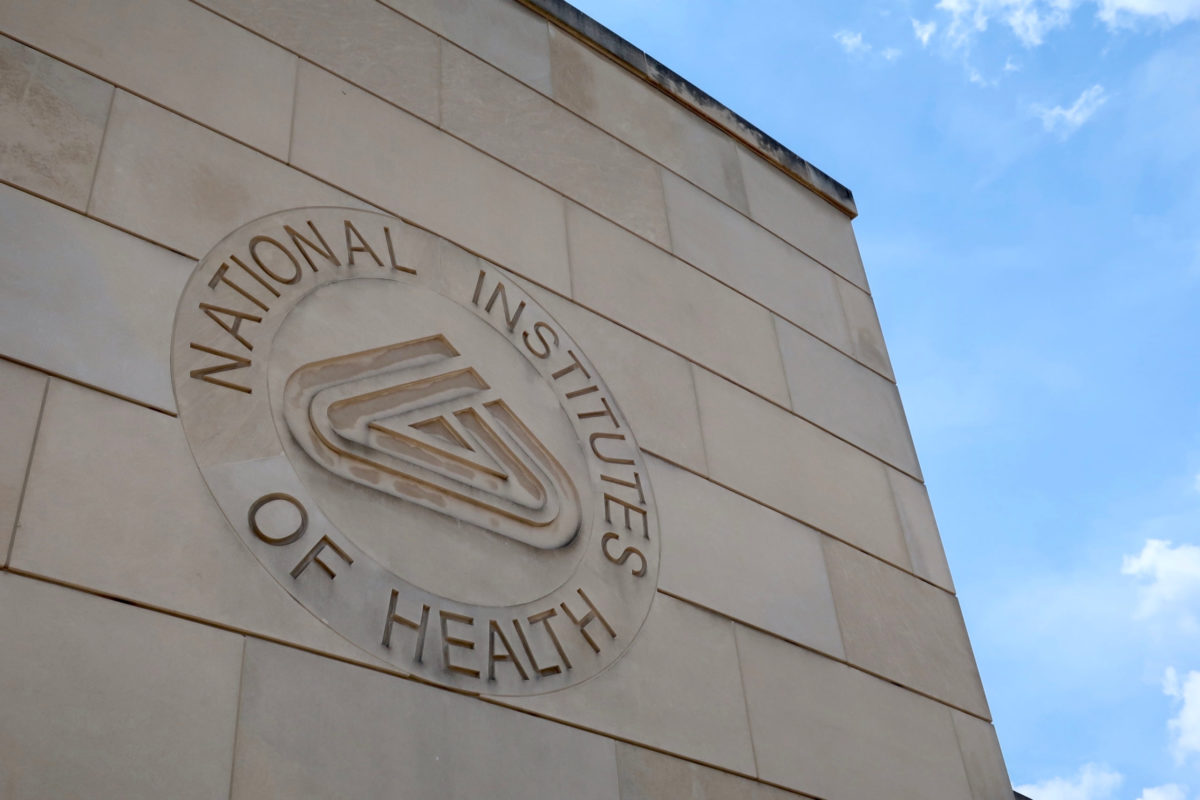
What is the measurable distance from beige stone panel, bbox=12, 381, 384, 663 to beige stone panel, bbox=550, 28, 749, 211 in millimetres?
3658

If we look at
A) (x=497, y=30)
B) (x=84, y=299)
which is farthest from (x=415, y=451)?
(x=497, y=30)

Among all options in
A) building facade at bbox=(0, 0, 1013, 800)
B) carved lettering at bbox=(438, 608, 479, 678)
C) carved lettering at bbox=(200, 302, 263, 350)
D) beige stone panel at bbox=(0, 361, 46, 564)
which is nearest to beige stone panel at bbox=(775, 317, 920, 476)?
building facade at bbox=(0, 0, 1013, 800)

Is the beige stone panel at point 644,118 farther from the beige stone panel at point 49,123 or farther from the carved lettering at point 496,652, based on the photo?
the carved lettering at point 496,652

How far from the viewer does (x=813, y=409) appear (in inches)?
280

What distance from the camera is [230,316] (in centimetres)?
464

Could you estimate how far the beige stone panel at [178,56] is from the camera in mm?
4926

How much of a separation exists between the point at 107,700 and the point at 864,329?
5617 mm

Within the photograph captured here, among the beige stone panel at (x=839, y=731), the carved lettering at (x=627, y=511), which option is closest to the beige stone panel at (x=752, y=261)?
the carved lettering at (x=627, y=511)

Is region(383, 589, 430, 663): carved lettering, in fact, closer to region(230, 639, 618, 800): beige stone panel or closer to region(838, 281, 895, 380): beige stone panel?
region(230, 639, 618, 800): beige stone panel

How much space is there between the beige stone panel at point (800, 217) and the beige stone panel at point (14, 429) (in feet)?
16.0

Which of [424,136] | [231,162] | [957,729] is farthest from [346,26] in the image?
[957,729]

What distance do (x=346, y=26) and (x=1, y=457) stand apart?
3.12 metres

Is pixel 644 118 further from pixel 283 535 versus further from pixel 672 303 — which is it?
pixel 283 535

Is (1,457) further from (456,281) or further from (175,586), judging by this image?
(456,281)
